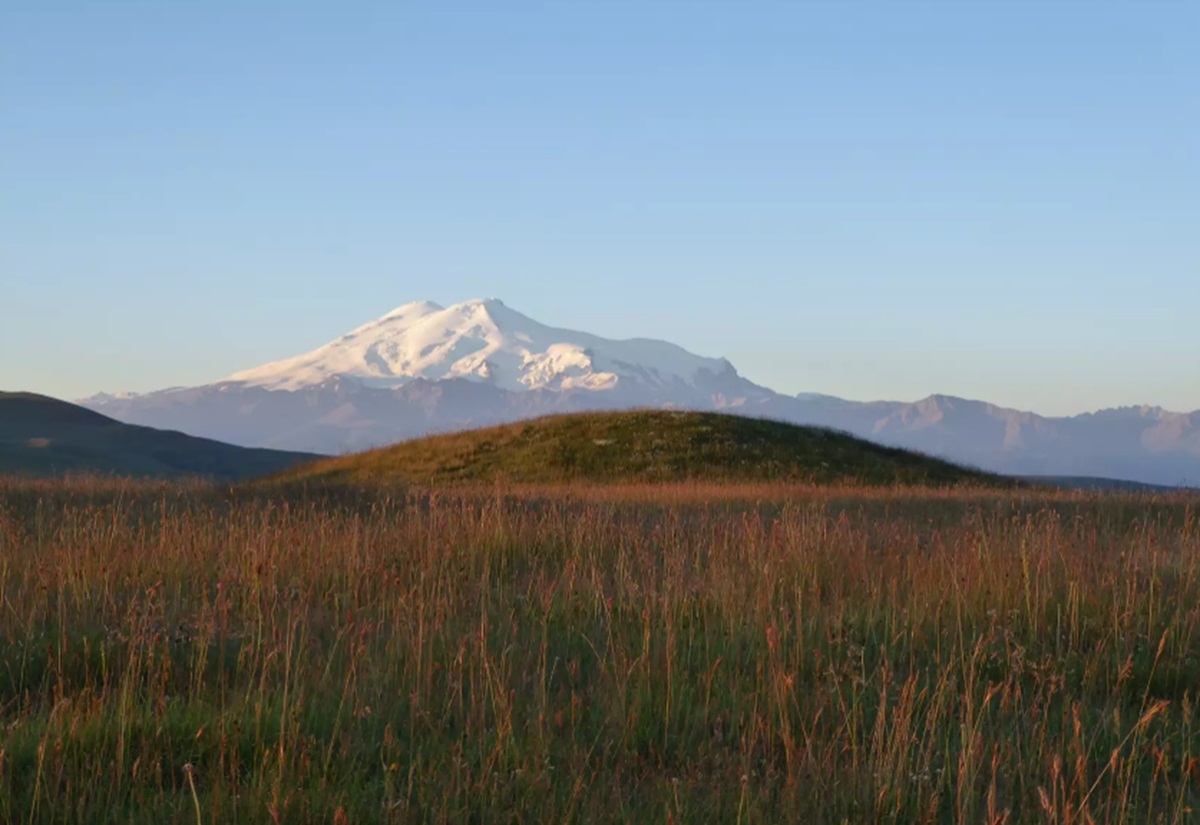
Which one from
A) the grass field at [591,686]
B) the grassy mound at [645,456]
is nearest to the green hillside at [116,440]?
the grassy mound at [645,456]

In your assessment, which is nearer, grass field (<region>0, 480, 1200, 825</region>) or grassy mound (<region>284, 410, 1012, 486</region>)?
grass field (<region>0, 480, 1200, 825</region>)

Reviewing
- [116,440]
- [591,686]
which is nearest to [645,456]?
[591,686]

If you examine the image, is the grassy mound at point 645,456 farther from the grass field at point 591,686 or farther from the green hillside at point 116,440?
the green hillside at point 116,440

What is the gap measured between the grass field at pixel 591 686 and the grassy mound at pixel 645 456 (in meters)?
19.5

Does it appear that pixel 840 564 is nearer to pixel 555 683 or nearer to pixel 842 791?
pixel 555 683

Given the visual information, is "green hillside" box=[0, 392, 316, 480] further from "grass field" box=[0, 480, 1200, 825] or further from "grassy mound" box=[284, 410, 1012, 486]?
"grass field" box=[0, 480, 1200, 825]

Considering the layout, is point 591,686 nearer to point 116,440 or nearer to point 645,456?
point 645,456

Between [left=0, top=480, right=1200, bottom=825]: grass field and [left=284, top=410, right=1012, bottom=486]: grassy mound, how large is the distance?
19.5m

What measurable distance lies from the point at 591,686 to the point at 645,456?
2651 cm

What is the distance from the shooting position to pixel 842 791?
4.13 meters

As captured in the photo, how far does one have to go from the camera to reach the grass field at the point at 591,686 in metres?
4.05

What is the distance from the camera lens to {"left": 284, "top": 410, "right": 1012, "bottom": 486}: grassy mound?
30.0m

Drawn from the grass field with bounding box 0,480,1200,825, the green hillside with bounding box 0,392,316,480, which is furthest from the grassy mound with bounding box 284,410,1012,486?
the green hillside with bounding box 0,392,316,480

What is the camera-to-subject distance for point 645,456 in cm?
3188
